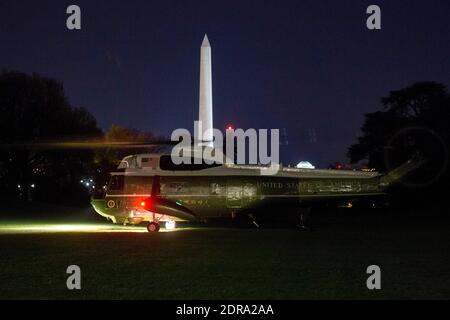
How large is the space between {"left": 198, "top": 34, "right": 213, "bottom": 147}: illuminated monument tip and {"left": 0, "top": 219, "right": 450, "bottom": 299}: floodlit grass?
4265cm

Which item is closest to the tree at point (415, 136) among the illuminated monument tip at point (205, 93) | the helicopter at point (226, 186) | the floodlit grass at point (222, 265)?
the illuminated monument tip at point (205, 93)

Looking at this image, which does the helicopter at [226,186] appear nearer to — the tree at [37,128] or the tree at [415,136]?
the tree at [415,136]

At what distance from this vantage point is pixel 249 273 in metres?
13.5

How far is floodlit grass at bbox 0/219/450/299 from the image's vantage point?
37.8 feet

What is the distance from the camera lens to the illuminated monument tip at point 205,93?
214 ft

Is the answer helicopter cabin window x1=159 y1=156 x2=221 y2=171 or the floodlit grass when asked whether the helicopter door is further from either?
the floodlit grass

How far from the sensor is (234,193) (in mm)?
26203

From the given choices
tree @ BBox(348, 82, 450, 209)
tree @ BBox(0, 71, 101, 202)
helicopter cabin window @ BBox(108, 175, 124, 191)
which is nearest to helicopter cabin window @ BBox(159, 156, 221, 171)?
helicopter cabin window @ BBox(108, 175, 124, 191)

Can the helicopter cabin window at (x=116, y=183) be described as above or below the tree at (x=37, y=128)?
below

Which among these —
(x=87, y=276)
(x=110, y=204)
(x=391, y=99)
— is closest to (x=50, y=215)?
(x=110, y=204)

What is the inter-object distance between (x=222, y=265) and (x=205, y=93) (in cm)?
5180

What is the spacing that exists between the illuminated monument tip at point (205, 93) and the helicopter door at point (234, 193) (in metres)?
37.8

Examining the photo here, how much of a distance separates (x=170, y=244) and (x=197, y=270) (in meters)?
5.54
